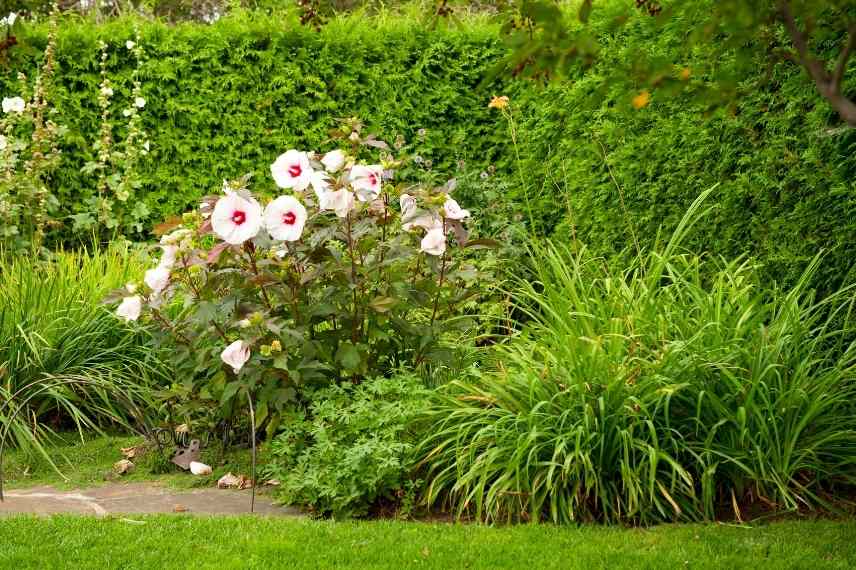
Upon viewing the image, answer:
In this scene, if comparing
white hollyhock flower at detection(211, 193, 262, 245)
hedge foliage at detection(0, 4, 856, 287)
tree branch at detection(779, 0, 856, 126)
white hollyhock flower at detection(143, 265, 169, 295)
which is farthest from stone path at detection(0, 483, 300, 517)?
hedge foliage at detection(0, 4, 856, 287)

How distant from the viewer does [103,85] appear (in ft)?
25.6

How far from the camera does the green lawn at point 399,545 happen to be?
3.24 metres

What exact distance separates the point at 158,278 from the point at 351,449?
3.76 ft

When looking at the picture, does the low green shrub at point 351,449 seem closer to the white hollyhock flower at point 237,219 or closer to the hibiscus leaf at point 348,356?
the hibiscus leaf at point 348,356

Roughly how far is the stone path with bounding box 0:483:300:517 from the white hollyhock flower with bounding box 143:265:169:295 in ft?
2.91

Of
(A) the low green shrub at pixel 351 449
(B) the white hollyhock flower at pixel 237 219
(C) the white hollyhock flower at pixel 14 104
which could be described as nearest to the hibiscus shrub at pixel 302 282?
(B) the white hollyhock flower at pixel 237 219

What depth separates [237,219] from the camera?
13.4ft

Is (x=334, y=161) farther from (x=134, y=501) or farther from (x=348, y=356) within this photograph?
(x=134, y=501)

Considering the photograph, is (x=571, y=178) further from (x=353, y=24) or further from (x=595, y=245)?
(x=353, y=24)

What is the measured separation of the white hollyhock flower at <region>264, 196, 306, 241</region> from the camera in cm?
409

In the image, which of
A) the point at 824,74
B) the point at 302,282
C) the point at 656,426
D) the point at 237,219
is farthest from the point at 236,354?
the point at 824,74

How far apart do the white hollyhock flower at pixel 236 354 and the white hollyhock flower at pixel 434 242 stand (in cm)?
87

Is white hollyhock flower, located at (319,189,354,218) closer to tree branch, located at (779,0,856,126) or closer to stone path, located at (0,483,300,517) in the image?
stone path, located at (0,483,300,517)

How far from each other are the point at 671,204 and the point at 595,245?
2.72 ft
